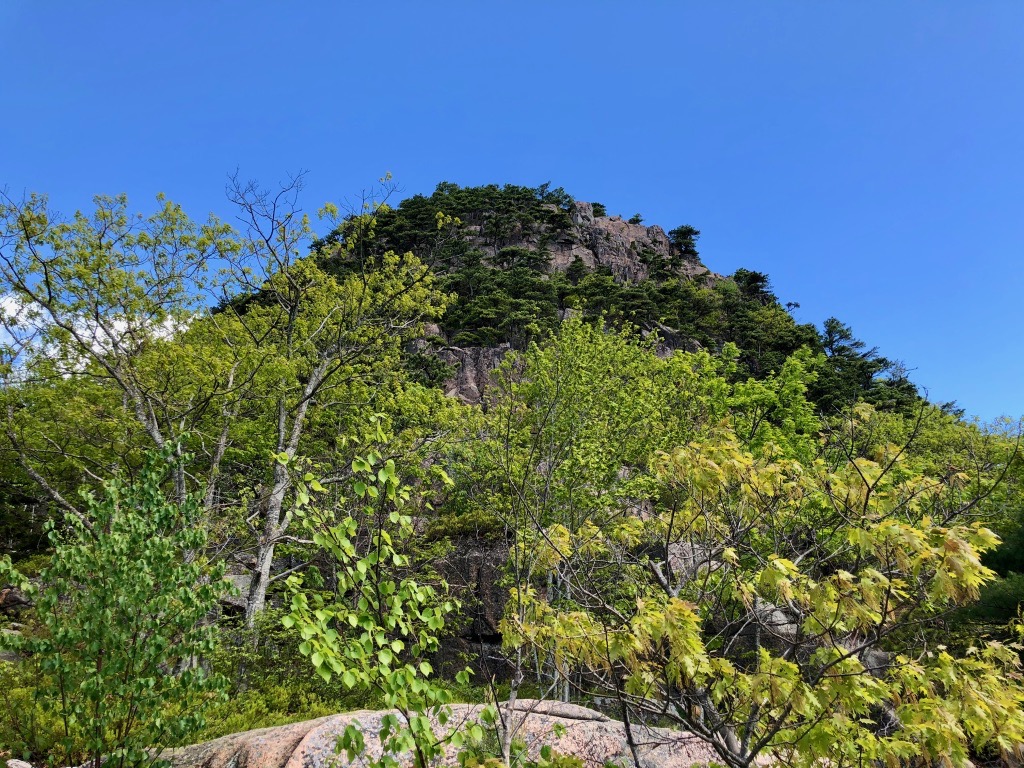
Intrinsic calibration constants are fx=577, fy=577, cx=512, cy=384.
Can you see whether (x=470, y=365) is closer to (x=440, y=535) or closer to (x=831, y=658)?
(x=440, y=535)

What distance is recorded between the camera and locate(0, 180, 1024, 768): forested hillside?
11.8 ft

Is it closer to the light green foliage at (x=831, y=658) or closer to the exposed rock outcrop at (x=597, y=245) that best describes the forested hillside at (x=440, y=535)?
the light green foliage at (x=831, y=658)

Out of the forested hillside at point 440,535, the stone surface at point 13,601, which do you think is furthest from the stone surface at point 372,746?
the stone surface at point 13,601

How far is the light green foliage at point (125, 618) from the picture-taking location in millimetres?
4414

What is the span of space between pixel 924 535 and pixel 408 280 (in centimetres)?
1536

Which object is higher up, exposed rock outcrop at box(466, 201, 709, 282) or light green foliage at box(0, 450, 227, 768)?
exposed rock outcrop at box(466, 201, 709, 282)

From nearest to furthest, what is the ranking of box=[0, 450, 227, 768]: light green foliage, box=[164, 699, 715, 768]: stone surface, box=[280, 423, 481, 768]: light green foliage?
box=[280, 423, 481, 768]: light green foliage < box=[0, 450, 227, 768]: light green foliage < box=[164, 699, 715, 768]: stone surface

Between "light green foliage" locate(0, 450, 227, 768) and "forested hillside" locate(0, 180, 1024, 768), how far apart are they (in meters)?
0.03

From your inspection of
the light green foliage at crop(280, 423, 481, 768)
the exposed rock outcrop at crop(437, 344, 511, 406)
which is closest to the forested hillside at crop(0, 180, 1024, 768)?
the light green foliage at crop(280, 423, 481, 768)

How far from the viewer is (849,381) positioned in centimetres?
4272

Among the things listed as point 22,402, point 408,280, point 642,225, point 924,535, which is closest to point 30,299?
point 22,402

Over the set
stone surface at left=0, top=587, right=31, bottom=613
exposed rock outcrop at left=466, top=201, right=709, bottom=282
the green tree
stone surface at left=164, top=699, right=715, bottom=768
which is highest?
exposed rock outcrop at left=466, top=201, right=709, bottom=282

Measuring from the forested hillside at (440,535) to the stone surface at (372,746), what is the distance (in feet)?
1.74

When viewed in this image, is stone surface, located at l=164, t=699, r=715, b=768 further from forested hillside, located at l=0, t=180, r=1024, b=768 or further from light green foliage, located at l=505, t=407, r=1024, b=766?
light green foliage, located at l=505, t=407, r=1024, b=766
